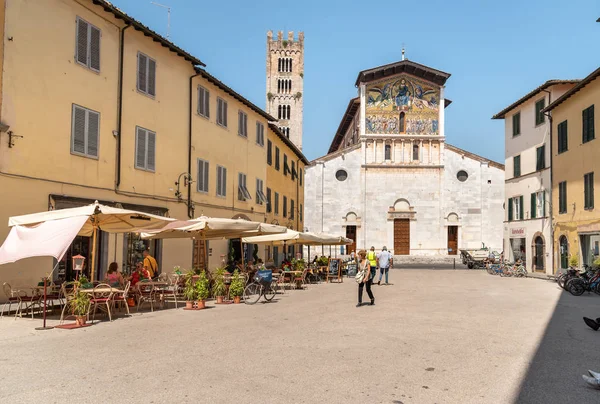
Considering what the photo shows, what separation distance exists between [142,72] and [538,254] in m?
24.2

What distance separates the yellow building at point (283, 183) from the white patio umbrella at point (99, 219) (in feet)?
60.3

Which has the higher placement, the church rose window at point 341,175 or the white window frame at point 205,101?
the church rose window at point 341,175

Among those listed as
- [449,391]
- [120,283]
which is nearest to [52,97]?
[120,283]

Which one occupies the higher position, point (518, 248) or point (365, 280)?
point (518, 248)

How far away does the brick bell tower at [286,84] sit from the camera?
78.5 meters

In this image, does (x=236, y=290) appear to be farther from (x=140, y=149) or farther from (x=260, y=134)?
(x=260, y=134)

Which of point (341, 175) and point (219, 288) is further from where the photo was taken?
point (341, 175)

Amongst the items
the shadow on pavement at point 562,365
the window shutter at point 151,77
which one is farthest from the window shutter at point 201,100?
the shadow on pavement at point 562,365

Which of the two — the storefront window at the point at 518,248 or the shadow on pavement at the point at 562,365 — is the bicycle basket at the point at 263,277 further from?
the storefront window at the point at 518,248

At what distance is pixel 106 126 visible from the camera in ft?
54.6

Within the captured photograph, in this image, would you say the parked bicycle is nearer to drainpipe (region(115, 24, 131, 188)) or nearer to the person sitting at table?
the person sitting at table

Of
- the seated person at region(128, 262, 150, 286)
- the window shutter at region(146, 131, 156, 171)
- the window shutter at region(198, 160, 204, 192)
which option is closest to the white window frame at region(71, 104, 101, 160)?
the window shutter at region(146, 131, 156, 171)

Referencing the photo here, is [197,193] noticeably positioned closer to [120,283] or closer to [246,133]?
[246,133]

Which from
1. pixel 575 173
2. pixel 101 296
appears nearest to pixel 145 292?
pixel 101 296
